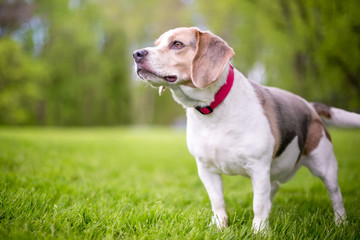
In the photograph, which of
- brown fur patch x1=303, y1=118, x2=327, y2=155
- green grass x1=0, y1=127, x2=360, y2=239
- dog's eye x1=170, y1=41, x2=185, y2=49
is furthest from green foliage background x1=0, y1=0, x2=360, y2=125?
dog's eye x1=170, y1=41, x2=185, y2=49

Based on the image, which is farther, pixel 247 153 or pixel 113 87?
pixel 113 87

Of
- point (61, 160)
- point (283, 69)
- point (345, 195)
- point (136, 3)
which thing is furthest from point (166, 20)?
point (345, 195)

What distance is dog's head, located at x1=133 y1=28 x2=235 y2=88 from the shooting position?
2.60m

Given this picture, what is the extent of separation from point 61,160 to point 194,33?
442 centimetres

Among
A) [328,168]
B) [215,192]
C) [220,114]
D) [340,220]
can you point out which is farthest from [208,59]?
[340,220]

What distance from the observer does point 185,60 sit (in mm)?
2740

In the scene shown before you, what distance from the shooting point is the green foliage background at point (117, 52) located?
890 cm

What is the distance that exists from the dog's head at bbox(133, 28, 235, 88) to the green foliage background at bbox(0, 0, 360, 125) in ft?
12.1

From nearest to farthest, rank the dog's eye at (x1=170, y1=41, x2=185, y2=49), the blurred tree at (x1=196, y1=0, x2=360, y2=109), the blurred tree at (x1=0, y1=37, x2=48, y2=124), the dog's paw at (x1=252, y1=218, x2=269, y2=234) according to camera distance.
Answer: the dog's paw at (x1=252, y1=218, x2=269, y2=234) < the dog's eye at (x1=170, y1=41, x2=185, y2=49) < the blurred tree at (x1=196, y1=0, x2=360, y2=109) < the blurred tree at (x1=0, y1=37, x2=48, y2=124)

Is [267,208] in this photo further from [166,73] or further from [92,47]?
[92,47]

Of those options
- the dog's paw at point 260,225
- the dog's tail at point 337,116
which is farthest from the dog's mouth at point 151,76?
the dog's tail at point 337,116

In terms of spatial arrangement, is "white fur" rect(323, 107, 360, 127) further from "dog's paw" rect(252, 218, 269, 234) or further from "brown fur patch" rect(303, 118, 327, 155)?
"dog's paw" rect(252, 218, 269, 234)

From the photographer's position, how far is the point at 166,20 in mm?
21141

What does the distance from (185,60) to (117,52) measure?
92.8 ft
